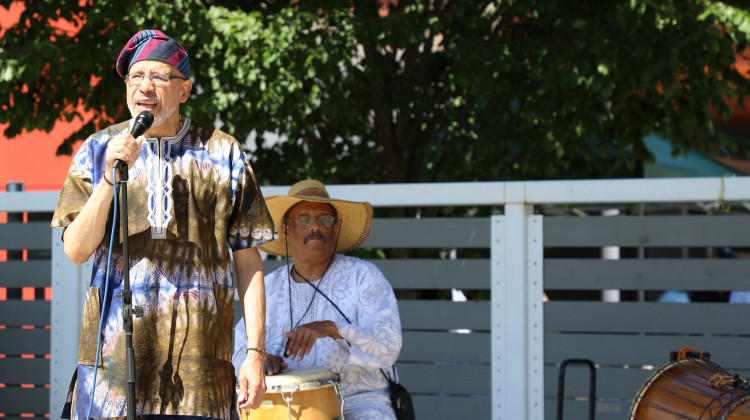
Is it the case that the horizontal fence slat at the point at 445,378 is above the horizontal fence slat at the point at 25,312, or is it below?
below

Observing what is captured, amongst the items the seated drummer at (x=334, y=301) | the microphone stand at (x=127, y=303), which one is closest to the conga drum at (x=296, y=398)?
the seated drummer at (x=334, y=301)

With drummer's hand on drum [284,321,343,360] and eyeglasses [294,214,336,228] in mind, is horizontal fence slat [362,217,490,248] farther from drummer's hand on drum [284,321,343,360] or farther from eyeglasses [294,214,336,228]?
drummer's hand on drum [284,321,343,360]

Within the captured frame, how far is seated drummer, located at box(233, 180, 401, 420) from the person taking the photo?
3.76m

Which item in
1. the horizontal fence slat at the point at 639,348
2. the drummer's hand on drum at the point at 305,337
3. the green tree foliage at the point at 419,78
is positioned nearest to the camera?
the drummer's hand on drum at the point at 305,337

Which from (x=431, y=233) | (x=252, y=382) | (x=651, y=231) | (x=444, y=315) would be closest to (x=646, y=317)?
(x=651, y=231)

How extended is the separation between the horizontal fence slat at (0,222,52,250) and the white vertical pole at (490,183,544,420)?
2.33 meters

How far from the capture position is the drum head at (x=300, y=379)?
10.5 feet

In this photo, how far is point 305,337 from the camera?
11.5 feet

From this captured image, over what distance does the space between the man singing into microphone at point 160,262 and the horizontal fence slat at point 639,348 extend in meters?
2.15

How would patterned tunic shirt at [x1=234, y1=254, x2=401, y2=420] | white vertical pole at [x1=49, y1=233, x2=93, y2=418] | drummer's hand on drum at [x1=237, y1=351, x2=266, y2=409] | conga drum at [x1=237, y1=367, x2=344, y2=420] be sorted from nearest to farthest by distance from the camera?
drummer's hand on drum at [x1=237, y1=351, x2=266, y2=409]
conga drum at [x1=237, y1=367, x2=344, y2=420]
patterned tunic shirt at [x1=234, y1=254, x2=401, y2=420]
white vertical pole at [x1=49, y1=233, x2=93, y2=418]

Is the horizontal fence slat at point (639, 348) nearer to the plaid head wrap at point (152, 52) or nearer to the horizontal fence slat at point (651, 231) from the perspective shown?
the horizontal fence slat at point (651, 231)

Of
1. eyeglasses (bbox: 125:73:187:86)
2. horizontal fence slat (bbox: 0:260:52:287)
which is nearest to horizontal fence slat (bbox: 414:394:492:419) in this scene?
horizontal fence slat (bbox: 0:260:52:287)

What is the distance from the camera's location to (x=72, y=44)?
724 centimetres

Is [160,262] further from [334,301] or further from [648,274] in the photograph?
[648,274]
